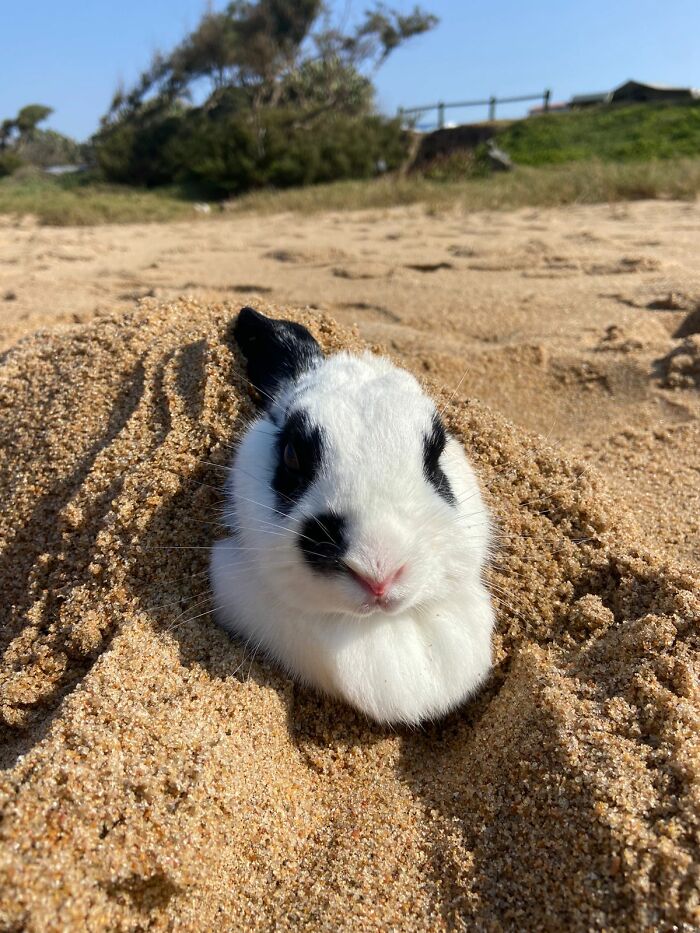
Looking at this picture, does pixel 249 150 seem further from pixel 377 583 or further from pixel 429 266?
pixel 377 583

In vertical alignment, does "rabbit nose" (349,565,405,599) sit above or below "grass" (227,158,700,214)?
above

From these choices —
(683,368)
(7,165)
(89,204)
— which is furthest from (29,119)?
(683,368)

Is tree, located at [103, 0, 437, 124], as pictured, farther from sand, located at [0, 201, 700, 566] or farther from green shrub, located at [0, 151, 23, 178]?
sand, located at [0, 201, 700, 566]

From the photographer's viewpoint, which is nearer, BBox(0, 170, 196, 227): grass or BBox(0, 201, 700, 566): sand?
BBox(0, 201, 700, 566): sand

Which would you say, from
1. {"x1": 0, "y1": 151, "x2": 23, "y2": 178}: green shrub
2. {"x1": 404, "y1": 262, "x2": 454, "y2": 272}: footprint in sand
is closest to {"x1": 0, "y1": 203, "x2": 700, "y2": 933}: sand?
{"x1": 404, "y1": 262, "x2": 454, "y2": 272}: footprint in sand

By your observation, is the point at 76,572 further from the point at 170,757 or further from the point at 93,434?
the point at 170,757
